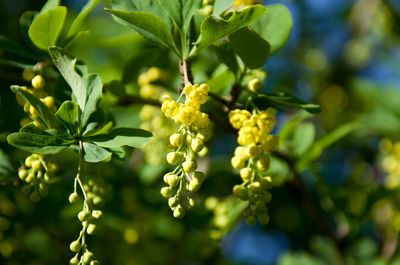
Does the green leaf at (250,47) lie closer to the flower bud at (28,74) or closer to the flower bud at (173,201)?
the flower bud at (173,201)

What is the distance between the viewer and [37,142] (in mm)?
1245

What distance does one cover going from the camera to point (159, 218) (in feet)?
7.80

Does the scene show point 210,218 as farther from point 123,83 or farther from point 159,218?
point 123,83

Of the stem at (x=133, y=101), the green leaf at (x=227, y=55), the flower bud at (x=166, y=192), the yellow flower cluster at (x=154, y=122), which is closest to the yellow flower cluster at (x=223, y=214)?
the yellow flower cluster at (x=154, y=122)

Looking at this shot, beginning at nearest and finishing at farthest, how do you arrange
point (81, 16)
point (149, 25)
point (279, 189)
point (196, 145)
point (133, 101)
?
point (196, 145) → point (149, 25) → point (81, 16) → point (133, 101) → point (279, 189)

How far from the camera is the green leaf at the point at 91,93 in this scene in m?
1.28

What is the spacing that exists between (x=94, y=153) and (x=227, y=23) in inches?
14.7

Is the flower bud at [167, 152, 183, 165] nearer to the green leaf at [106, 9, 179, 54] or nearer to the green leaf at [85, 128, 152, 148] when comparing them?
the green leaf at [85, 128, 152, 148]

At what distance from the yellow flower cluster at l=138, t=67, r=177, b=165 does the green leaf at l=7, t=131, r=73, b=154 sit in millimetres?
611

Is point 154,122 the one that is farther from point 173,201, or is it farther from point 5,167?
point 173,201

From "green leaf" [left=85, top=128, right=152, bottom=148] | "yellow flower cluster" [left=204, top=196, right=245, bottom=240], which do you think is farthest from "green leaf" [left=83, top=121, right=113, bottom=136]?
"yellow flower cluster" [left=204, top=196, right=245, bottom=240]

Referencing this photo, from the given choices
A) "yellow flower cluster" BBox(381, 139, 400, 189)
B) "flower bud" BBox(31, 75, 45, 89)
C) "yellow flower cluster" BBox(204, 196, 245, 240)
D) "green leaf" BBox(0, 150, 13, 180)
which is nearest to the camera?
"flower bud" BBox(31, 75, 45, 89)

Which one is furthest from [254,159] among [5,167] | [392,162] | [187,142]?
[392,162]

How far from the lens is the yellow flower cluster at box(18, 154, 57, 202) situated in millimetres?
1330
